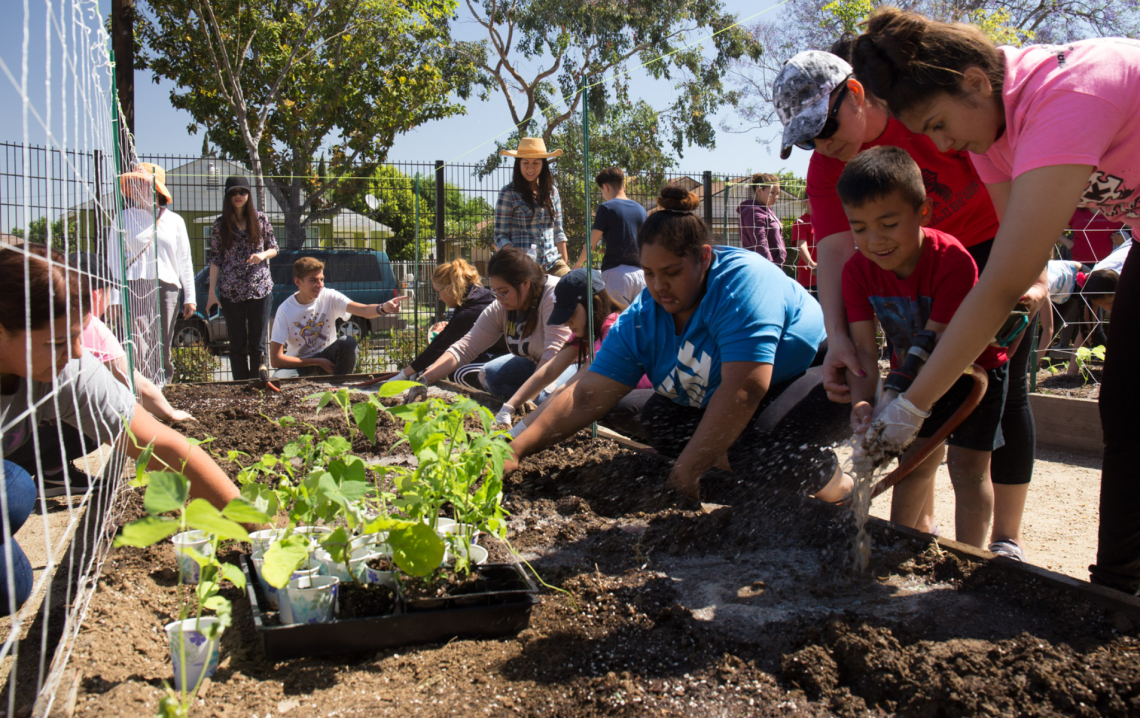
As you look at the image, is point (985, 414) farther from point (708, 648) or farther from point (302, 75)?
point (302, 75)

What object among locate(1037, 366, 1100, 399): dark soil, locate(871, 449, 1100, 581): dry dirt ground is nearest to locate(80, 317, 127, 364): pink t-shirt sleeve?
locate(871, 449, 1100, 581): dry dirt ground

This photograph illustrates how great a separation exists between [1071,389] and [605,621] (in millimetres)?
4794

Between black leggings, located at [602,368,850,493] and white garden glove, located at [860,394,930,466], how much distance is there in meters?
0.92

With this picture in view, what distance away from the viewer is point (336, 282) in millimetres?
9117

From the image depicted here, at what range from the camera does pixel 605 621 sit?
174cm

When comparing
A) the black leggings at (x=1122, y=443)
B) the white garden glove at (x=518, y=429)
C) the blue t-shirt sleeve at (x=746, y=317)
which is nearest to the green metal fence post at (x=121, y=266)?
the white garden glove at (x=518, y=429)

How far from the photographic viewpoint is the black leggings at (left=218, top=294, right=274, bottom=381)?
584 centimetres

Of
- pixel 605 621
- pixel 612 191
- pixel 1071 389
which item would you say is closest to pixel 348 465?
pixel 605 621

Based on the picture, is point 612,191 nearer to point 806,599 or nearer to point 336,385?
point 336,385

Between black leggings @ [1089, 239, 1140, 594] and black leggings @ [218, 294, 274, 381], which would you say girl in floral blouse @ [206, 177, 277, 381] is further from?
black leggings @ [1089, 239, 1140, 594]

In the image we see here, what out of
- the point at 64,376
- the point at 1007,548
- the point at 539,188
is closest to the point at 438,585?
the point at 64,376

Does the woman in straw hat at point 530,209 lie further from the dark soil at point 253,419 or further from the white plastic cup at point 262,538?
the white plastic cup at point 262,538

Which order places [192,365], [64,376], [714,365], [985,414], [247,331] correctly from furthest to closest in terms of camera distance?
[192,365], [247,331], [714,365], [985,414], [64,376]

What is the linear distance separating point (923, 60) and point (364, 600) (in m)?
1.64
